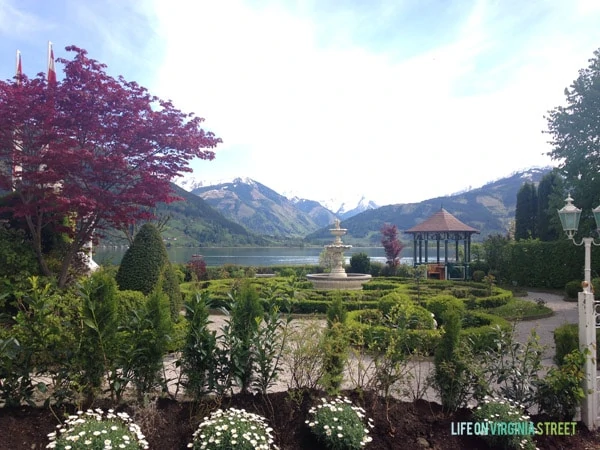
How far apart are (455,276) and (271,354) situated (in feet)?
72.5

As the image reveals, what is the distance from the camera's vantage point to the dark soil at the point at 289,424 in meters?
4.18

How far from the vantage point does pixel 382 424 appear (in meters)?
4.64

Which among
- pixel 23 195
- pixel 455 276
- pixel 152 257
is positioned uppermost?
pixel 23 195

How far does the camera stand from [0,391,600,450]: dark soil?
13.7ft

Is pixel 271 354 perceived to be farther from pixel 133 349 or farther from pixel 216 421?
pixel 133 349

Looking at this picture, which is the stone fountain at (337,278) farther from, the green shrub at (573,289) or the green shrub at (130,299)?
the green shrub at (130,299)

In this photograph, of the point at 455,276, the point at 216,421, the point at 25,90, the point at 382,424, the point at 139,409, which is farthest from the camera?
the point at 455,276

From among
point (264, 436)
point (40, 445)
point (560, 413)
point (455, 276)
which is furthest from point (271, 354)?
point (455, 276)

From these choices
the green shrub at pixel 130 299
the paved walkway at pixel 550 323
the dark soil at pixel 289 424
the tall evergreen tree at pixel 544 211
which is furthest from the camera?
the tall evergreen tree at pixel 544 211

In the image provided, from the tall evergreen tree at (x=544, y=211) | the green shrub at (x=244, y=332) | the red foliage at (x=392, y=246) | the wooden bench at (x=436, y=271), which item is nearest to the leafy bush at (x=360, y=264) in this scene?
the red foliage at (x=392, y=246)

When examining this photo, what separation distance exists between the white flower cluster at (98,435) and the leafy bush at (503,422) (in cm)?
318

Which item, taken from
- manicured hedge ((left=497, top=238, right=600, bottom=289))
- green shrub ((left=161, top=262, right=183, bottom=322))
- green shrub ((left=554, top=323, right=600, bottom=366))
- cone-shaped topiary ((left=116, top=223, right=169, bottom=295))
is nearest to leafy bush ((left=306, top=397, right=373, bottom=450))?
green shrub ((left=554, top=323, right=600, bottom=366))

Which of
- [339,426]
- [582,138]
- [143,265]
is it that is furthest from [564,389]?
[582,138]

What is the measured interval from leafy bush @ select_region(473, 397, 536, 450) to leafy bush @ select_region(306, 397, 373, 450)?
3.74 feet
